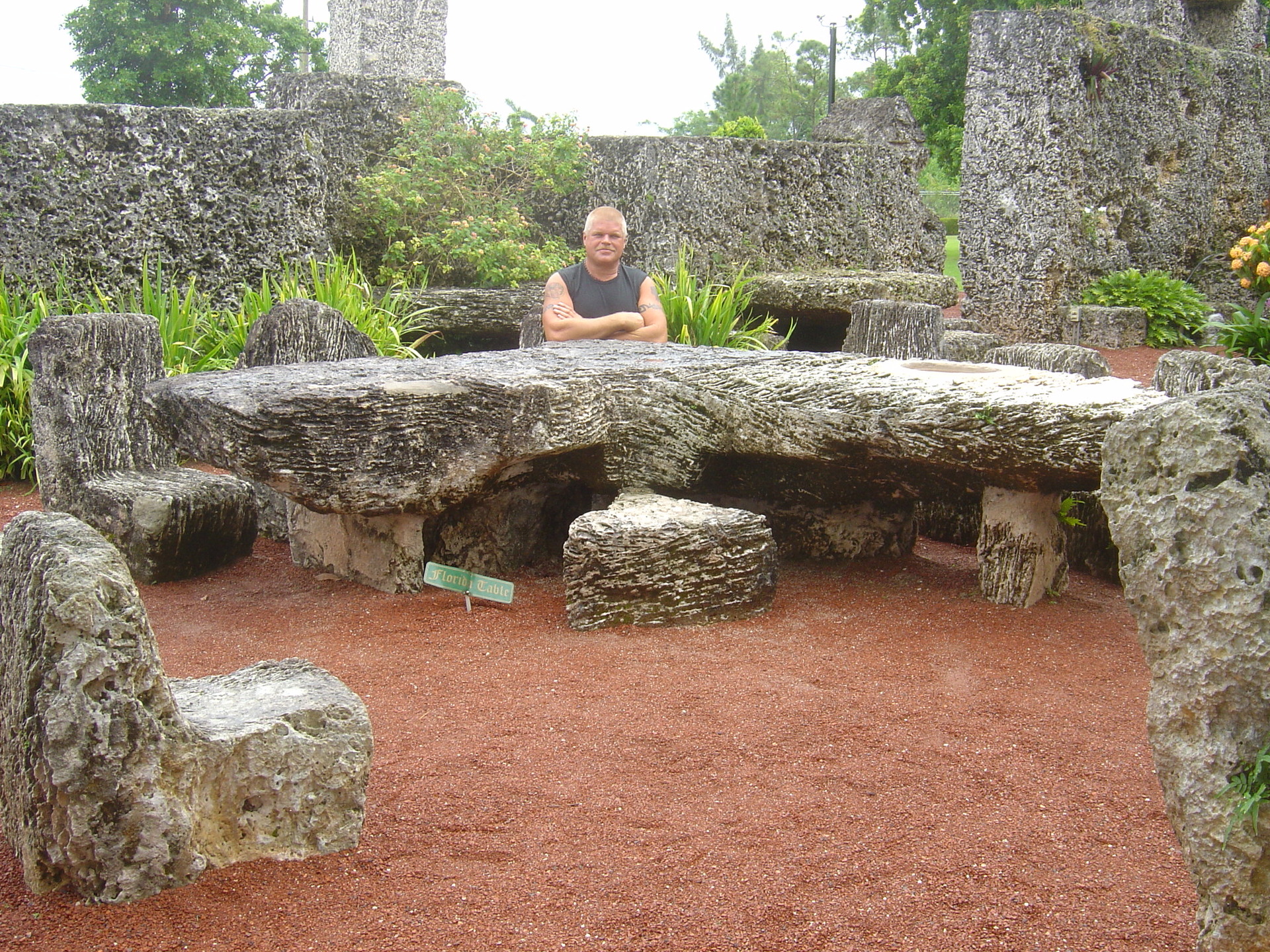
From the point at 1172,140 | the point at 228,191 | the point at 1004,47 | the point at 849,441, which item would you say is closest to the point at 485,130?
the point at 228,191

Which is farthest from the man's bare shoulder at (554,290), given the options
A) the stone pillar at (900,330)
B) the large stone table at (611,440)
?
the stone pillar at (900,330)

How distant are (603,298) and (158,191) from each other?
3.13 m

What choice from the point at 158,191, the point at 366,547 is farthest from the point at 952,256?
the point at 366,547

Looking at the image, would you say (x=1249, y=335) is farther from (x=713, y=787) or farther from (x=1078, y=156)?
(x=713, y=787)

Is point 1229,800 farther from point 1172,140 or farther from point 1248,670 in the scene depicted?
point 1172,140

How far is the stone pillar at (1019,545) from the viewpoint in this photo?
3.95 metres

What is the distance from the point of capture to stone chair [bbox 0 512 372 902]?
6.57ft

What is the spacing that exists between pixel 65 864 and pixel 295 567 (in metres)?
2.62

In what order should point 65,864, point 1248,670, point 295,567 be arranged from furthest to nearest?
point 295,567
point 65,864
point 1248,670

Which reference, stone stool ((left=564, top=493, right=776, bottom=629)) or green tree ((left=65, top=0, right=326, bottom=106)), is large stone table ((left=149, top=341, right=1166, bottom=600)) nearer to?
stone stool ((left=564, top=493, right=776, bottom=629))

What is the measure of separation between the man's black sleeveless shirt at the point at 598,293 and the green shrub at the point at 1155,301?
5489 millimetres

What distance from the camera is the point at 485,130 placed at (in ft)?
27.4

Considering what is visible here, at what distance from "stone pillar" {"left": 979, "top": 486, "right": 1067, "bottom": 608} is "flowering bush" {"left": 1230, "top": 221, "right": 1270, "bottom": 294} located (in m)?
5.81

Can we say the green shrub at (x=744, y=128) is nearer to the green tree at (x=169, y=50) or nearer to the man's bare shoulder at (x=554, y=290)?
the man's bare shoulder at (x=554, y=290)
